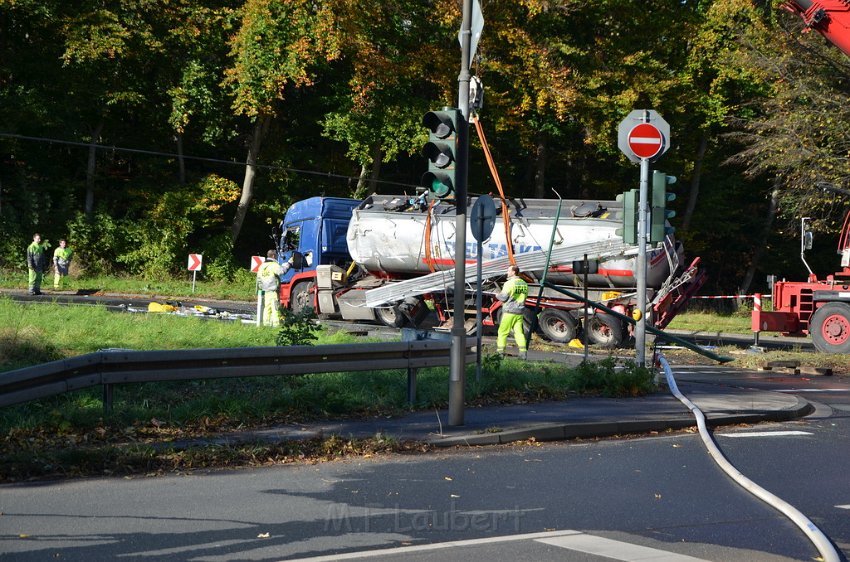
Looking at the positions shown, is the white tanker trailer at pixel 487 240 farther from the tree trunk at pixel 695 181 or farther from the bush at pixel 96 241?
the tree trunk at pixel 695 181

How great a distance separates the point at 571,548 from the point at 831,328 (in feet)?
58.3

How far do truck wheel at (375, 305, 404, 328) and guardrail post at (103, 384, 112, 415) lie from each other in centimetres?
1580

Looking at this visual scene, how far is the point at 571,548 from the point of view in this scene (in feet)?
19.8

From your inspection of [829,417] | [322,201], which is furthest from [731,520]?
[322,201]

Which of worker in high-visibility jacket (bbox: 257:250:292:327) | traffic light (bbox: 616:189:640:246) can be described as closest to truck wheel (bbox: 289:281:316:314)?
worker in high-visibility jacket (bbox: 257:250:292:327)

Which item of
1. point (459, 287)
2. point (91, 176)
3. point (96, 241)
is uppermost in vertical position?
point (91, 176)

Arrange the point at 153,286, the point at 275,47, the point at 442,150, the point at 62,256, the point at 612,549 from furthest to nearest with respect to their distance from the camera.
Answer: the point at 153,286
the point at 275,47
the point at 62,256
the point at 442,150
the point at 612,549

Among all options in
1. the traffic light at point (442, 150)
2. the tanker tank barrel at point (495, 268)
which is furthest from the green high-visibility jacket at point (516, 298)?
the traffic light at point (442, 150)

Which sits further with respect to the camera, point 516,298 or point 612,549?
point 516,298

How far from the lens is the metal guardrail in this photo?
891 cm

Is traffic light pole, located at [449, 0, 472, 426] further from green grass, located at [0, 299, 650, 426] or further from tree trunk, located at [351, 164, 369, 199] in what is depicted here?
tree trunk, located at [351, 164, 369, 199]

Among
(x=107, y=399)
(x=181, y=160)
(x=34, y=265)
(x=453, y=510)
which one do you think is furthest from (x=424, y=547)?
(x=181, y=160)

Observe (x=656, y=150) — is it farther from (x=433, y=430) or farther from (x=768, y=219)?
(x=768, y=219)

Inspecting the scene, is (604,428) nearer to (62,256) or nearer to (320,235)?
(320,235)
